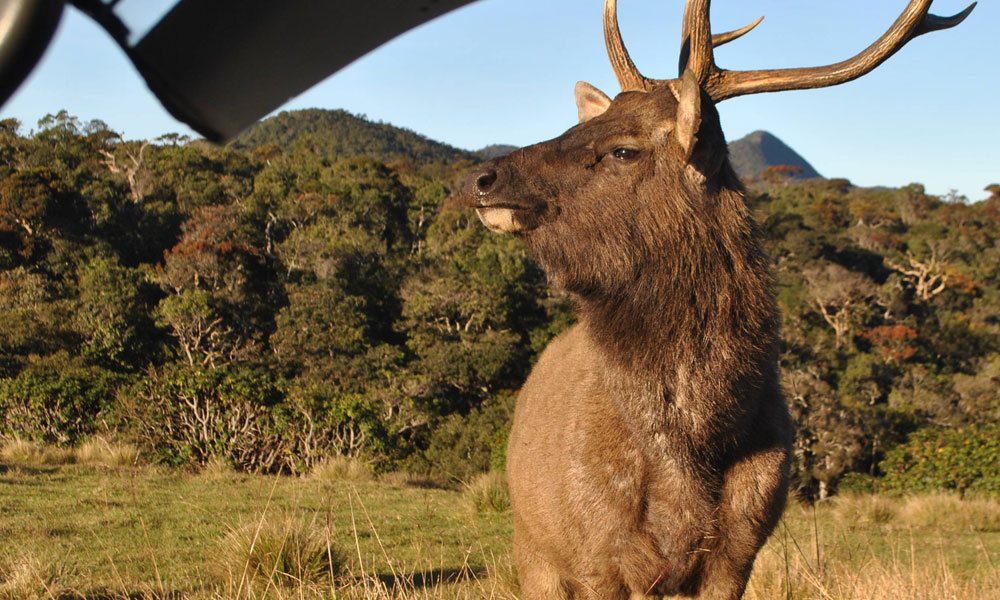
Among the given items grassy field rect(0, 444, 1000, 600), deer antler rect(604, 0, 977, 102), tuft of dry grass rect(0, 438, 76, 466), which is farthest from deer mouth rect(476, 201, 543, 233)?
tuft of dry grass rect(0, 438, 76, 466)

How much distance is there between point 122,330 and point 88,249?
225 inches

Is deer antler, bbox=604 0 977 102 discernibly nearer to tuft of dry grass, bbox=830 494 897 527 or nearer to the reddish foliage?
tuft of dry grass, bbox=830 494 897 527

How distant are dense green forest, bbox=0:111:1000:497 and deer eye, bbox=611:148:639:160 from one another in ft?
28.1

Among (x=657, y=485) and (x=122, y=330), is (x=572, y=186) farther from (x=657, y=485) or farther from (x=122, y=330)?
(x=122, y=330)

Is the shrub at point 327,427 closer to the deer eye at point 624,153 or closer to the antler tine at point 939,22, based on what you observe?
the deer eye at point 624,153

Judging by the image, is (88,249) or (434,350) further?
(88,249)

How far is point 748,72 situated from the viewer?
12.8 feet

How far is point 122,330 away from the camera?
79.8 ft

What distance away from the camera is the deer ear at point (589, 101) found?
445 cm

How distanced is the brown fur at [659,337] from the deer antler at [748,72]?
0.74 feet

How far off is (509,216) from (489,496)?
8492mm

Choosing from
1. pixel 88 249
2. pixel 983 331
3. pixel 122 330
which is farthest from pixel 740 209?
pixel 983 331

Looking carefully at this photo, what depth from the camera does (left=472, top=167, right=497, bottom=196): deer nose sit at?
3.42m

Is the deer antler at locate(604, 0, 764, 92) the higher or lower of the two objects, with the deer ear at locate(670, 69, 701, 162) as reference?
higher
